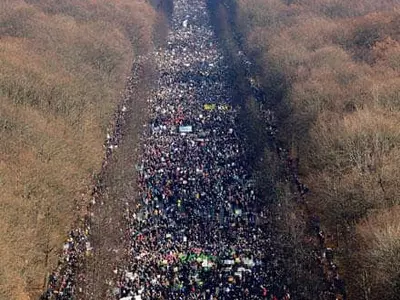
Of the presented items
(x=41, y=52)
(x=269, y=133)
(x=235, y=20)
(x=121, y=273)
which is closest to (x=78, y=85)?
(x=41, y=52)

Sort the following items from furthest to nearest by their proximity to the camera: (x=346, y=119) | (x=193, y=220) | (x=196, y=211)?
(x=196, y=211), (x=346, y=119), (x=193, y=220)

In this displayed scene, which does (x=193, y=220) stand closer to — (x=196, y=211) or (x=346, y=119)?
A: (x=196, y=211)

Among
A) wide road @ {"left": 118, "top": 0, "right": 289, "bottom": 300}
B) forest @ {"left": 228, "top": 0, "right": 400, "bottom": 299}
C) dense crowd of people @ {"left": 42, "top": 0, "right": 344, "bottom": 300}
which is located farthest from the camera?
wide road @ {"left": 118, "top": 0, "right": 289, "bottom": 300}

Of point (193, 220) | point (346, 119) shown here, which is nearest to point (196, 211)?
point (193, 220)

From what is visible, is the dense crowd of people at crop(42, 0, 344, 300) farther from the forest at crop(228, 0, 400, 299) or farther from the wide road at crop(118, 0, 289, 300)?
the forest at crop(228, 0, 400, 299)

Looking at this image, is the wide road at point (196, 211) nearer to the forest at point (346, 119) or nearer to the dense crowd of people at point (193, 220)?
the dense crowd of people at point (193, 220)

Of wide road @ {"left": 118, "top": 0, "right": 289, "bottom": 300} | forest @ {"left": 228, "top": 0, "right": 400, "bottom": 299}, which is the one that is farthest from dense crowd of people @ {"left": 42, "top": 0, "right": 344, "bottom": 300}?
forest @ {"left": 228, "top": 0, "right": 400, "bottom": 299}

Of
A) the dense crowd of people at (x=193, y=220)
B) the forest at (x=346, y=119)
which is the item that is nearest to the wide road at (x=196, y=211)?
the dense crowd of people at (x=193, y=220)

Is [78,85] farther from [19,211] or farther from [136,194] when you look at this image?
[19,211]
